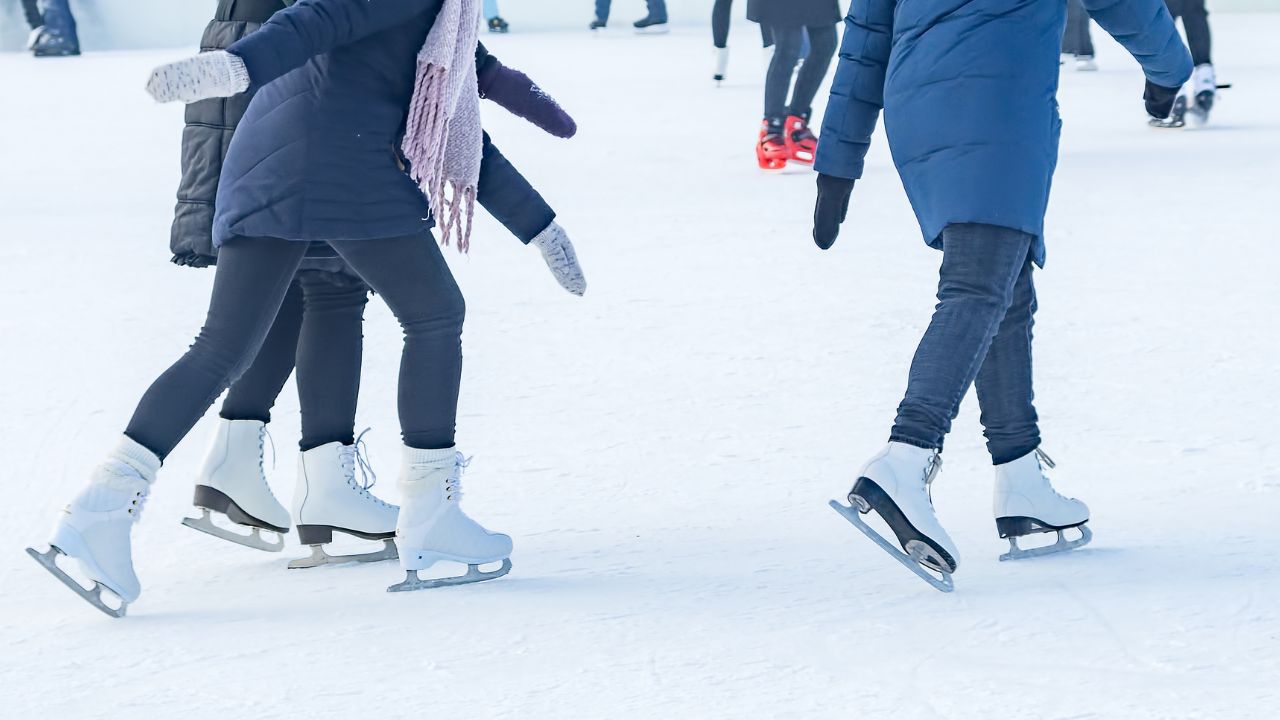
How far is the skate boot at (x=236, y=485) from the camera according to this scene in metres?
2.37

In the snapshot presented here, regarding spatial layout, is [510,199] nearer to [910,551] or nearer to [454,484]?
[454,484]

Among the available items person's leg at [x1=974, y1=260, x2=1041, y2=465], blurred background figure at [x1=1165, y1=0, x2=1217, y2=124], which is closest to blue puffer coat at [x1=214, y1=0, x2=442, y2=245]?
person's leg at [x1=974, y1=260, x2=1041, y2=465]

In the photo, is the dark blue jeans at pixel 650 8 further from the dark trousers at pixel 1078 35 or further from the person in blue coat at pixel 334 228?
the person in blue coat at pixel 334 228

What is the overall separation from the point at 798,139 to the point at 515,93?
3967 mm

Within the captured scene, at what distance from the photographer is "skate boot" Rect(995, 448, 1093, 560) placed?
7.50ft

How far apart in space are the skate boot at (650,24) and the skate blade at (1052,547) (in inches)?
439

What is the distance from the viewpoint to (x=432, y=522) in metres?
2.21

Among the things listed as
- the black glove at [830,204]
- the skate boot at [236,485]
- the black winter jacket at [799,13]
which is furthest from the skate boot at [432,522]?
the black winter jacket at [799,13]

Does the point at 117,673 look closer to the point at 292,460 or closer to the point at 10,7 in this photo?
the point at 292,460

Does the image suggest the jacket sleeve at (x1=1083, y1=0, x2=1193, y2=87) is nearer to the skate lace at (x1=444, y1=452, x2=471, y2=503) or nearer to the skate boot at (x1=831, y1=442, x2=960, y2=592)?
the skate boot at (x1=831, y1=442, x2=960, y2=592)

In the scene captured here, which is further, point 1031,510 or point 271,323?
point 1031,510

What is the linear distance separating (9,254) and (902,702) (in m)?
3.85

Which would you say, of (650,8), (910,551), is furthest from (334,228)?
(650,8)

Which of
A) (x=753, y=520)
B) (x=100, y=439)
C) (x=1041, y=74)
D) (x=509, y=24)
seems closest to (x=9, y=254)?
(x=100, y=439)
